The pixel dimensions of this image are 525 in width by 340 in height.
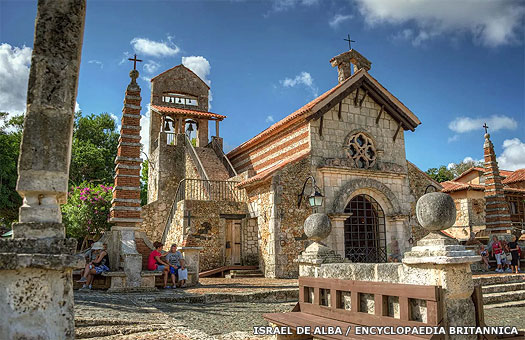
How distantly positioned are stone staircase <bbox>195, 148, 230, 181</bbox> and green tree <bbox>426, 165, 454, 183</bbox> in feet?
92.3

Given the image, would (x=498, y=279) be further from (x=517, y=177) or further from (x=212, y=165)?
(x=517, y=177)

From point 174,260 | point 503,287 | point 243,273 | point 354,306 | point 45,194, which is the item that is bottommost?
point 503,287

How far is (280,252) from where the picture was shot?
1398cm

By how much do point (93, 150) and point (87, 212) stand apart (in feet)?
46.9

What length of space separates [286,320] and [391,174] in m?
13.0

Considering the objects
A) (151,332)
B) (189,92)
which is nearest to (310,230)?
(151,332)

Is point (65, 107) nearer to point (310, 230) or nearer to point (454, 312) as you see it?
point (454, 312)

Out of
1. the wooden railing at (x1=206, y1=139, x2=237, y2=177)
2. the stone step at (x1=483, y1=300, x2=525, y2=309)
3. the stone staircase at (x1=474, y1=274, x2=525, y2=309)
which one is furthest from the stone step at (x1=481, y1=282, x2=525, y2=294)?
the wooden railing at (x1=206, y1=139, x2=237, y2=177)

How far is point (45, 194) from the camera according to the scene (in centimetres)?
289

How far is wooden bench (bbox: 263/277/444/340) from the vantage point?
11.6ft

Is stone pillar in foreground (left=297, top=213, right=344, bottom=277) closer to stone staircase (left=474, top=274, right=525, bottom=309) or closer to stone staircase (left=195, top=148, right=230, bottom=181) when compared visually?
stone staircase (left=474, top=274, right=525, bottom=309)

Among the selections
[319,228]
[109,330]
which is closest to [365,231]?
[319,228]

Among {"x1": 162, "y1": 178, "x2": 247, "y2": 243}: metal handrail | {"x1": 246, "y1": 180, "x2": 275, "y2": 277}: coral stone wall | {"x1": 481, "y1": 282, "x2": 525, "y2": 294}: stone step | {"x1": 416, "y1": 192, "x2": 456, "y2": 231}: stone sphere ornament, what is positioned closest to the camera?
{"x1": 416, "y1": 192, "x2": 456, "y2": 231}: stone sphere ornament

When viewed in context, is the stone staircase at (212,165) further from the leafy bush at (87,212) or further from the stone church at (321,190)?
the leafy bush at (87,212)
